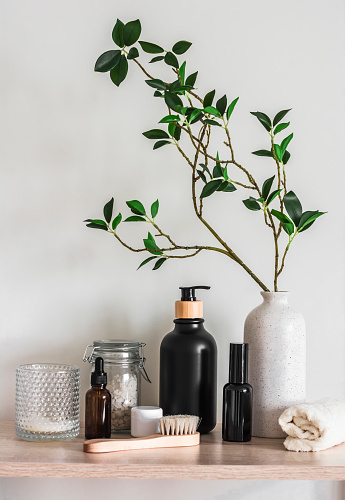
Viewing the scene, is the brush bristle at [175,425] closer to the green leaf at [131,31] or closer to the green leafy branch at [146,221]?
the green leafy branch at [146,221]

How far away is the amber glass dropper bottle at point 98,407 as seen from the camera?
875 millimetres

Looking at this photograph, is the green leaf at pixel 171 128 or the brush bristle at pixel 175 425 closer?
the brush bristle at pixel 175 425

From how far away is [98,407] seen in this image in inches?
34.5

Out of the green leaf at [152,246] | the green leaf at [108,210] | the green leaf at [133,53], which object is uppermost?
the green leaf at [133,53]

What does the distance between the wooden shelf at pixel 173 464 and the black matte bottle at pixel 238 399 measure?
46 millimetres

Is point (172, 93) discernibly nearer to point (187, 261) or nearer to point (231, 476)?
point (187, 261)

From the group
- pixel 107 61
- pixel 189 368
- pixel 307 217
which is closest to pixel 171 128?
pixel 107 61

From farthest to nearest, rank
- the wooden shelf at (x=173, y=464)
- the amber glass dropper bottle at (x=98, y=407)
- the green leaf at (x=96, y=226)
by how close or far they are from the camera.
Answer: the green leaf at (x=96, y=226) → the amber glass dropper bottle at (x=98, y=407) → the wooden shelf at (x=173, y=464)

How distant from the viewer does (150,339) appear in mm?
1053

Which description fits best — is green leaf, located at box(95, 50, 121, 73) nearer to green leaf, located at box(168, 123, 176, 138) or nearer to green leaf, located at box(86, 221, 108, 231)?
green leaf, located at box(168, 123, 176, 138)

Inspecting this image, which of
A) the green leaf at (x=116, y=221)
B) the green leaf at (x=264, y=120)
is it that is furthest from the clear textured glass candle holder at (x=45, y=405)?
the green leaf at (x=264, y=120)

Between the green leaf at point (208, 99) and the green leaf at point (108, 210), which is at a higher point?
the green leaf at point (208, 99)

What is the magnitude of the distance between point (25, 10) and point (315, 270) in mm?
685

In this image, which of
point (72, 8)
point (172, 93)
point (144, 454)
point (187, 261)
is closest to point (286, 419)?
point (144, 454)
